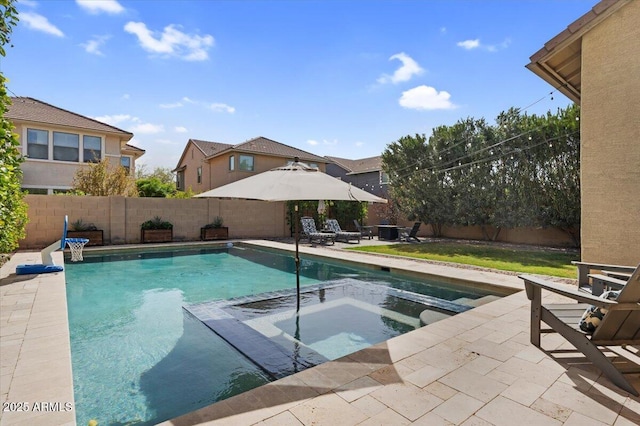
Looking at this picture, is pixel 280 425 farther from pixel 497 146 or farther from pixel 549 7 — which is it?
pixel 497 146

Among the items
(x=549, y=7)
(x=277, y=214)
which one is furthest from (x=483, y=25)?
(x=277, y=214)

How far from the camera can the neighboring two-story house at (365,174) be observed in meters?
24.1

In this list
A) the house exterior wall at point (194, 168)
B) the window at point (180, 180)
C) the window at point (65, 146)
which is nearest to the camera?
the window at point (65, 146)

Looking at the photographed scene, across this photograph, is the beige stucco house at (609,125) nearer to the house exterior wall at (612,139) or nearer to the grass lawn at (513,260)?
the house exterior wall at (612,139)

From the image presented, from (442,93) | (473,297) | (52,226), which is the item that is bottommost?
(473,297)

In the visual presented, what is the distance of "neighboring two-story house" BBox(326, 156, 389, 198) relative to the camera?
78.9ft

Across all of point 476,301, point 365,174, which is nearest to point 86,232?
point 476,301

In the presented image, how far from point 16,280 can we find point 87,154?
13554 millimetres

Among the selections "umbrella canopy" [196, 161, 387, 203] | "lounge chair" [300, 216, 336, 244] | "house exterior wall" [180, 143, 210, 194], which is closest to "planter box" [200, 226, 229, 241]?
"lounge chair" [300, 216, 336, 244]

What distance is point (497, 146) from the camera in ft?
52.1

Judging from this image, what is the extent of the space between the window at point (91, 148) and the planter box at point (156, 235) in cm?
642

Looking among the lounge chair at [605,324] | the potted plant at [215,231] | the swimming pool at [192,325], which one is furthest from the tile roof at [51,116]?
the lounge chair at [605,324]

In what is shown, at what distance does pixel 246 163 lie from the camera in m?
21.5

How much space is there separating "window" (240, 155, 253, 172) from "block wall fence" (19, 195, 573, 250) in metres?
4.09
